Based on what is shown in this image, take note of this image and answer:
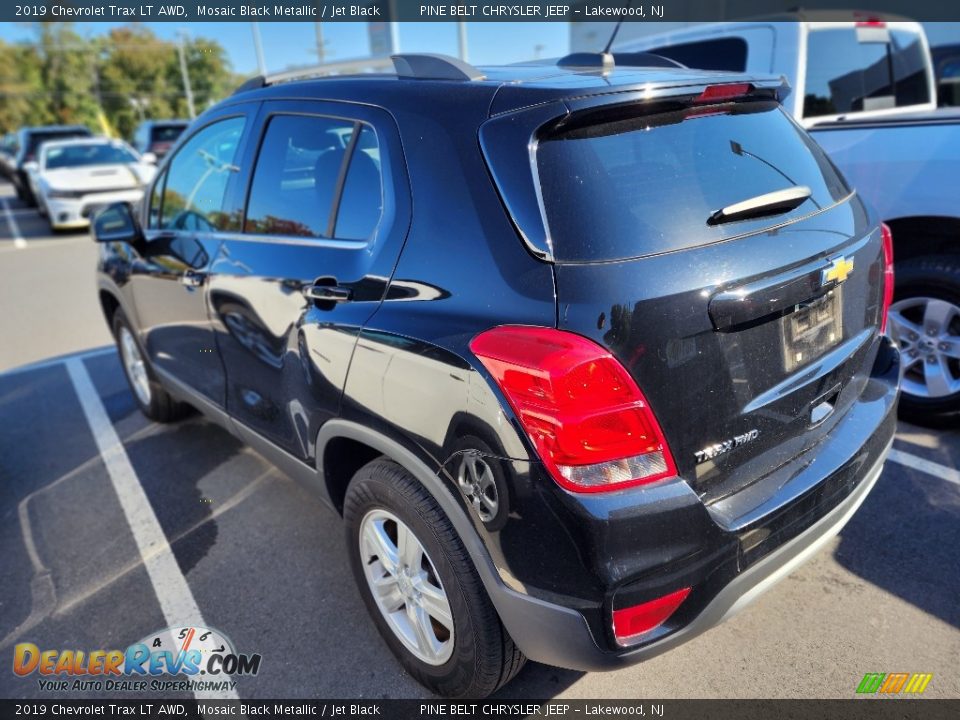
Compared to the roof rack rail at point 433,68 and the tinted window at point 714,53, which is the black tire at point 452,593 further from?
the tinted window at point 714,53

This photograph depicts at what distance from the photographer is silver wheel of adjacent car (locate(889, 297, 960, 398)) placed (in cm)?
338

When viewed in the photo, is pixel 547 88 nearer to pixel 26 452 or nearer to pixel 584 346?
pixel 584 346

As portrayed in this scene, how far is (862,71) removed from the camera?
4.59 meters

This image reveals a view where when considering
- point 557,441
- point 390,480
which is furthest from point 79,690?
point 557,441

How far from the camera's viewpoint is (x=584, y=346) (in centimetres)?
156

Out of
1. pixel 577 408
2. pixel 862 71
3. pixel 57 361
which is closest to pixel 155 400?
pixel 57 361

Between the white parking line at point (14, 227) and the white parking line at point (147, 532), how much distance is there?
986cm

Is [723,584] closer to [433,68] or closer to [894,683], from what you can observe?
[894,683]

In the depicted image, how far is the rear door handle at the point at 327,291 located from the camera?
7.00 feet

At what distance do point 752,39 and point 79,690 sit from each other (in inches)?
191

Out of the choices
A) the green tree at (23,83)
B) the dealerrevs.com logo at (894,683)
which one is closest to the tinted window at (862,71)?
the dealerrevs.com logo at (894,683)

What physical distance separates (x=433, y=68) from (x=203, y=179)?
1583mm

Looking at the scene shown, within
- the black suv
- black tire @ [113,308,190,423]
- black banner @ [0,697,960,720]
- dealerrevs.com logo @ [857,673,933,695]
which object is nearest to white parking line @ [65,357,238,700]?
black banner @ [0,697,960,720]

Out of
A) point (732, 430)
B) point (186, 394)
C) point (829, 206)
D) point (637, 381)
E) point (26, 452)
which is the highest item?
point (829, 206)
